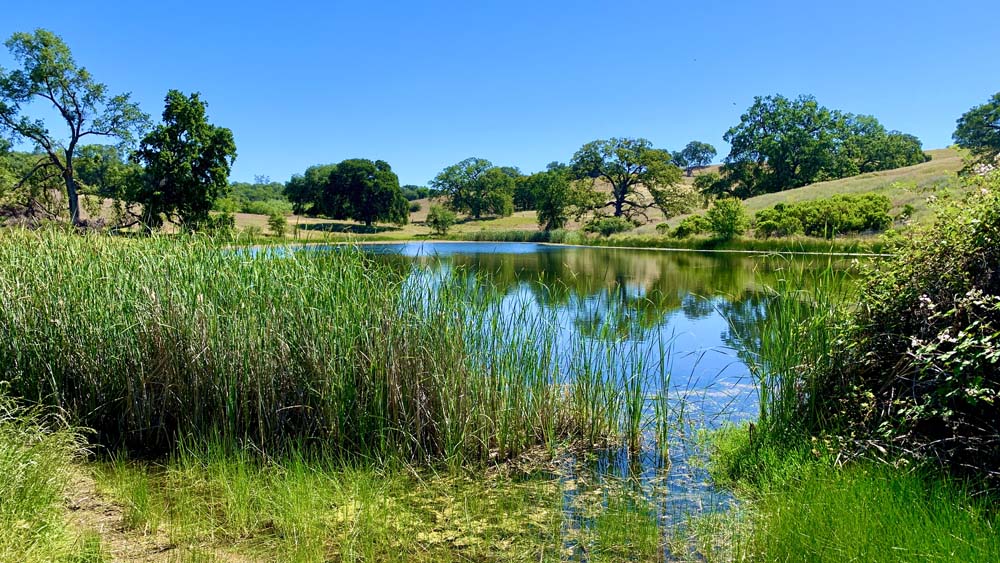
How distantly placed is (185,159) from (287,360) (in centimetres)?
3449

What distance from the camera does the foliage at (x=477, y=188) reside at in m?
84.4

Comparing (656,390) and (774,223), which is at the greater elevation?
(774,223)

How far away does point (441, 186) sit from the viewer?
90938mm

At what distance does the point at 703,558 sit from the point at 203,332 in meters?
4.24

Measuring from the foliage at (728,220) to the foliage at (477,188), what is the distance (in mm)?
48375

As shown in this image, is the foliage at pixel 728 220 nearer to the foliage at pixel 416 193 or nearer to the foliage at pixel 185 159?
the foliage at pixel 185 159

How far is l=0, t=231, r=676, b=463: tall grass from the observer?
496 centimetres

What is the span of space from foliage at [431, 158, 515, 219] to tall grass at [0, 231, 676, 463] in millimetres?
78199

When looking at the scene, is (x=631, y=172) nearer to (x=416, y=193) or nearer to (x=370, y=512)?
(x=370, y=512)

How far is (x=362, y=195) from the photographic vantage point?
2864 inches

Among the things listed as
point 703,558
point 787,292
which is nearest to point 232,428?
point 703,558

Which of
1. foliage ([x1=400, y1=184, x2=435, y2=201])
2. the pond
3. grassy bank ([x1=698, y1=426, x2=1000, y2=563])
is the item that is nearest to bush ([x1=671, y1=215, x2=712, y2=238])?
the pond

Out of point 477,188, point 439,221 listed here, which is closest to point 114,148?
point 439,221

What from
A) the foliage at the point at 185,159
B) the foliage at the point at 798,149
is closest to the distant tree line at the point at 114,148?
the foliage at the point at 185,159
